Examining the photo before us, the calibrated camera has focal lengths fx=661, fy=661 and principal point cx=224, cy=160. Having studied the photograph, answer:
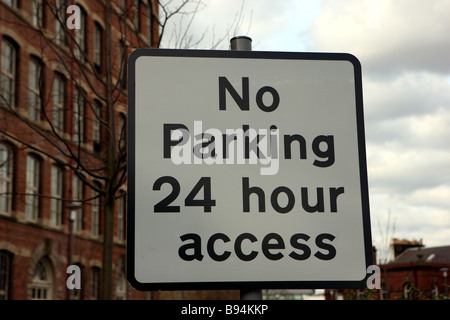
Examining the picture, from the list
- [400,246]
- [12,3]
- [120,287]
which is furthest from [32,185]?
[400,246]

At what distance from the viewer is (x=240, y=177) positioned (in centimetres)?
220

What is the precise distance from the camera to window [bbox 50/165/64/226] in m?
26.6

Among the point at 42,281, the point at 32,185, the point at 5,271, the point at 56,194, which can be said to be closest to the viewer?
the point at 5,271

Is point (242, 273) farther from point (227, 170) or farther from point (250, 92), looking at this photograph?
point (250, 92)

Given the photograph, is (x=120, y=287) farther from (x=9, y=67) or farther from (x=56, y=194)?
A: (x=9, y=67)

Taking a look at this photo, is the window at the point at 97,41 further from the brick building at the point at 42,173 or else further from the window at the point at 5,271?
the window at the point at 5,271

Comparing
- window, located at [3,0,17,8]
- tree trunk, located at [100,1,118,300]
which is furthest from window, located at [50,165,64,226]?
tree trunk, located at [100,1,118,300]

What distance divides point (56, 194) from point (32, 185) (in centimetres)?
191

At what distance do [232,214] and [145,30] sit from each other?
1399 inches

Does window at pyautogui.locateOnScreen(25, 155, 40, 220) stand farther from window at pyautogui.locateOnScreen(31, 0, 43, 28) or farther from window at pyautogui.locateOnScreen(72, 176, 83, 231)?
window at pyautogui.locateOnScreen(31, 0, 43, 28)

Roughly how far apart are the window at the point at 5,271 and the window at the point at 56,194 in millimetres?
3225

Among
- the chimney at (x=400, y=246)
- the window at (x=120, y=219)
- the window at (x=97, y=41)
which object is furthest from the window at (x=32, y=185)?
the chimney at (x=400, y=246)

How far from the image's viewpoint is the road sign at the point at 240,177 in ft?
7.01
